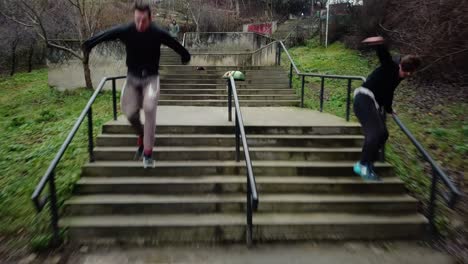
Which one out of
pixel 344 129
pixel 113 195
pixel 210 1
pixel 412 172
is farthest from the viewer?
pixel 210 1

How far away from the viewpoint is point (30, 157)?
5199mm

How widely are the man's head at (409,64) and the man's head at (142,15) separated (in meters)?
2.87

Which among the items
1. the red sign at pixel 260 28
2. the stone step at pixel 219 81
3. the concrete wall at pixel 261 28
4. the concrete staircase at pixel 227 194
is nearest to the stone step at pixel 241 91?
the stone step at pixel 219 81

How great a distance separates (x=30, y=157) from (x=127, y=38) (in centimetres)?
292

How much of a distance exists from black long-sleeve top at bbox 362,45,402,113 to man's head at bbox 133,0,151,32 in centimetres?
259

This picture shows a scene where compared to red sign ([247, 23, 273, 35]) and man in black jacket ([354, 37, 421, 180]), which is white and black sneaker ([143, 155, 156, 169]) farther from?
red sign ([247, 23, 273, 35])

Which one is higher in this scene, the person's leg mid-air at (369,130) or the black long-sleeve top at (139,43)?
the black long-sleeve top at (139,43)

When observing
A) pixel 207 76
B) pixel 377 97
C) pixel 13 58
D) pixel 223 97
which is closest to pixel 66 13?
pixel 207 76

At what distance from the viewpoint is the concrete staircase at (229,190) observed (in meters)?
3.65

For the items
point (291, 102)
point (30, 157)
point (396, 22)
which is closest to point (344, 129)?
point (291, 102)

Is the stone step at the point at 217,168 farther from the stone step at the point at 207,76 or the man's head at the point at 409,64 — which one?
the stone step at the point at 207,76

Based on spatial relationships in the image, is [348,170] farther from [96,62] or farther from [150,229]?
[96,62]

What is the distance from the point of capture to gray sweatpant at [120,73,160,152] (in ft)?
12.3

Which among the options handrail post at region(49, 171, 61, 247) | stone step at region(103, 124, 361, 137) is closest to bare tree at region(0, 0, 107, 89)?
stone step at region(103, 124, 361, 137)
